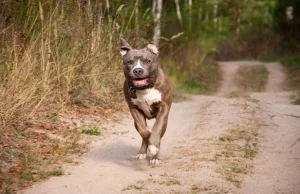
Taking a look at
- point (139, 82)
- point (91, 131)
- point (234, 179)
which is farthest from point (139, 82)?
point (91, 131)

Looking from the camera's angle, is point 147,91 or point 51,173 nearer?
point 51,173

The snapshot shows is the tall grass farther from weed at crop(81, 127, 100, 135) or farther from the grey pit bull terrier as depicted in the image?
the grey pit bull terrier

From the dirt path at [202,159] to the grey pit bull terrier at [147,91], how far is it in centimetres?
42

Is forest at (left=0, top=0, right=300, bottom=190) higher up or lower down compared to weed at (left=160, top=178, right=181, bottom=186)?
higher up

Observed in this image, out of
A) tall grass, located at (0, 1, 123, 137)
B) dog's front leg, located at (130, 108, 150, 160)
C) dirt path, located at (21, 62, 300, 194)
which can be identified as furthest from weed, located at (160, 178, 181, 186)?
tall grass, located at (0, 1, 123, 137)

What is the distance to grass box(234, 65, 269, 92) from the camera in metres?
20.6

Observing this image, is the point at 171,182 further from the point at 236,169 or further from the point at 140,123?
the point at 140,123

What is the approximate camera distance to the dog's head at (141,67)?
6.64 metres

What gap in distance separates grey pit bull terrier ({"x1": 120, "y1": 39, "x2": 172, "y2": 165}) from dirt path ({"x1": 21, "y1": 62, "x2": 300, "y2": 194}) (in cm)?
42

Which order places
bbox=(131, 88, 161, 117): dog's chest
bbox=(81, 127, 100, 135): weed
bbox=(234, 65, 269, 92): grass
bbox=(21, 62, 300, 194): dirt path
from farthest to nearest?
bbox=(234, 65, 269, 92): grass → bbox=(81, 127, 100, 135): weed → bbox=(131, 88, 161, 117): dog's chest → bbox=(21, 62, 300, 194): dirt path

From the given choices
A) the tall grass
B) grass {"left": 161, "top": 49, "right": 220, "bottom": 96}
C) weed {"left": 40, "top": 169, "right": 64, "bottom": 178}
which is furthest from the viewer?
grass {"left": 161, "top": 49, "right": 220, "bottom": 96}

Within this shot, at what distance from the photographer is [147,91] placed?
699 cm

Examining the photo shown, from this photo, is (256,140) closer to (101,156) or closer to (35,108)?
(101,156)

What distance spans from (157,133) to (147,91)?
1.81 ft
